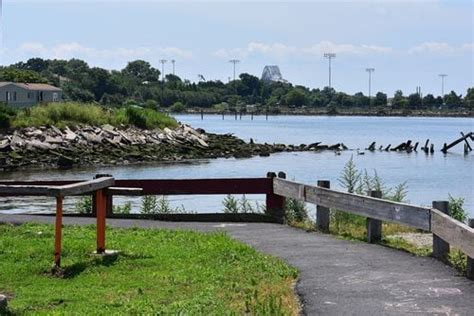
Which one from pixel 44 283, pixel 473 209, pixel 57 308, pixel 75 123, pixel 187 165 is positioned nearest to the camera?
pixel 57 308

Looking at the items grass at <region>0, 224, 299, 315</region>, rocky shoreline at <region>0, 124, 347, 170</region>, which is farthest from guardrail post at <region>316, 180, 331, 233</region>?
rocky shoreline at <region>0, 124, 347, 170</region>

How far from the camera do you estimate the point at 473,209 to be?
1145 inches

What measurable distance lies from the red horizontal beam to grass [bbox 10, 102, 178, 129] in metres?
42.9

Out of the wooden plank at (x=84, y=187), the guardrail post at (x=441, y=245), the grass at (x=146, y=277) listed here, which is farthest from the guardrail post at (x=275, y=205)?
the guardrail post at (x=441, y=245)

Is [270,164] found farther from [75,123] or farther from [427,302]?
[427,302]

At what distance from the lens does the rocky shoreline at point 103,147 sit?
53.8m

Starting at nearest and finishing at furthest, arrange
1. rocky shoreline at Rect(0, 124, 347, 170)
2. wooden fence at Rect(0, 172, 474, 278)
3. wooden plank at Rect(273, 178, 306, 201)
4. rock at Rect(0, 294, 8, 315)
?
rock at Rect(0, 294, 8, 315)
wooden fence at Rect(0, 172, 474, 278)
wooden plank at Rect(273, 178, 306, 201)
rocky shoreline at Rect(0, 124, 347, 170)

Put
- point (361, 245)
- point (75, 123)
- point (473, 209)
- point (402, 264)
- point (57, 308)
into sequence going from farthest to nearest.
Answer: point (75, 123) → point (473, 209) → point (361, 245) → point (402, 264) → point (57, 308)

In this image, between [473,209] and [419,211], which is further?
[473,209]

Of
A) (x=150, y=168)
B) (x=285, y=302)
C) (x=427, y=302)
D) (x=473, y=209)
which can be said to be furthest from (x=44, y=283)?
(x=150, y=168)

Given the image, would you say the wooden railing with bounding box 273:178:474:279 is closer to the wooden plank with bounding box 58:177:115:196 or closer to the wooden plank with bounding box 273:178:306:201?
the wooden plank with bounding box 273:178:306:201

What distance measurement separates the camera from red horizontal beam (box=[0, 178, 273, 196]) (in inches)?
666

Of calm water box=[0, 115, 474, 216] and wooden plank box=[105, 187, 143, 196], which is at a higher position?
wooden plank box=[105, 187, 143, 196]

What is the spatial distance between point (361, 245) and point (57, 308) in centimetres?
572
